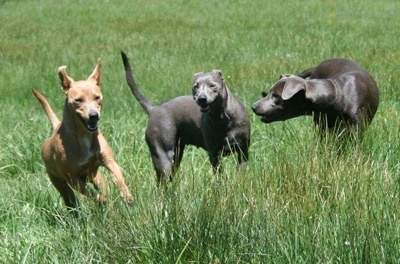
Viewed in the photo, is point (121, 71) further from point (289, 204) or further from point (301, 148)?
point (289, 204)

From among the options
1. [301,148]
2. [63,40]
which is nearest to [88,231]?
[301,148]

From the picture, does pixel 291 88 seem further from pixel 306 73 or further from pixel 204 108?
pixel 306 73

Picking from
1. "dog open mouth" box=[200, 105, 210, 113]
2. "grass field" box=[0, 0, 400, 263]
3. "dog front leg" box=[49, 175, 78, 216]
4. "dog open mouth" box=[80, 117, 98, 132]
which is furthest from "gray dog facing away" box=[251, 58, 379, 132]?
"dog front leg" box=[49, 175, 78, 216]

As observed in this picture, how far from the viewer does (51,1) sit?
80.9 ft

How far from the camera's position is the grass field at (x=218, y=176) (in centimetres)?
398

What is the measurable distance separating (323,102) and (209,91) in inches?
35.5

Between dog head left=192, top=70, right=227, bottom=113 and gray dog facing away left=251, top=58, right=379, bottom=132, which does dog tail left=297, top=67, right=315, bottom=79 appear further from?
dog head left=192, top=70, right=227, bottom=113

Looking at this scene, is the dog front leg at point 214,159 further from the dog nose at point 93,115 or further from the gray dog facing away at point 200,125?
the dog nose at point 93,115

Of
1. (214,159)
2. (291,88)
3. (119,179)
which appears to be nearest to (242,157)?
(214,159)

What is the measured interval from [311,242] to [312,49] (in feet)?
27.8

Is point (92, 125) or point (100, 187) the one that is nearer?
point (92, 125)

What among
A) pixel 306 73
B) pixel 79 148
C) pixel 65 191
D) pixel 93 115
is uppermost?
pixel 93 115

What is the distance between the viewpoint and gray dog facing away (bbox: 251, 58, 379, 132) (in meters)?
5.85

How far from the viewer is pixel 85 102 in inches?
204
